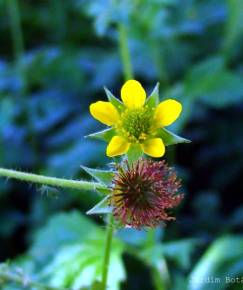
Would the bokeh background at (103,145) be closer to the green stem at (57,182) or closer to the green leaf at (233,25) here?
the green leaf at (233,25)

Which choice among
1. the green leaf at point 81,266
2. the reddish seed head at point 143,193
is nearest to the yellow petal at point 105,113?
the reddish seed head at point 143,193

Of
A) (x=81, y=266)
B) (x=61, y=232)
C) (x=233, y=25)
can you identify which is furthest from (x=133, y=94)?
(x=233, y=25)

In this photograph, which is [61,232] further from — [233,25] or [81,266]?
[233,25]

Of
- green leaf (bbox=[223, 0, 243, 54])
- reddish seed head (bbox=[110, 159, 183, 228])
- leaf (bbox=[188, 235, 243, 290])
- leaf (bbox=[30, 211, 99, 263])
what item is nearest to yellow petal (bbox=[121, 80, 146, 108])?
reddish seed head (bbox=[110, 159, 183, 228])

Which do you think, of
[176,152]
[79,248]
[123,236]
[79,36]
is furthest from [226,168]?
[79,36]

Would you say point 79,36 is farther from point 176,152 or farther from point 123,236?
point 123,236
